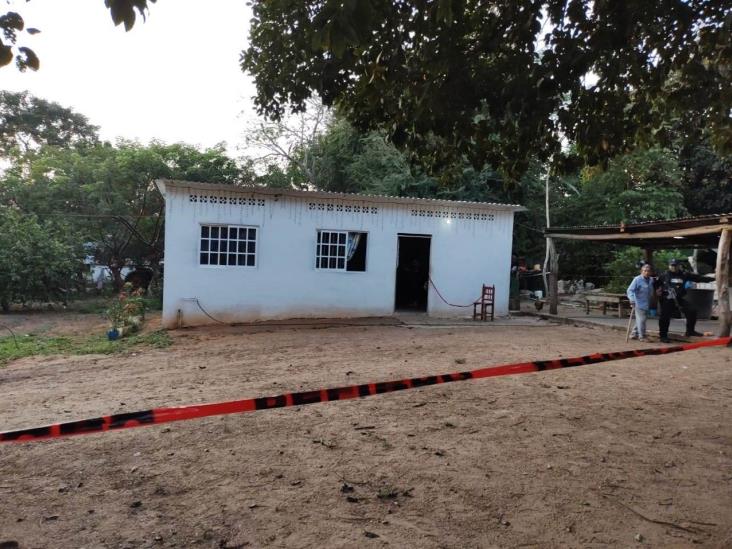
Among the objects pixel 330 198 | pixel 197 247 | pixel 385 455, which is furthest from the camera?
pixel 330 198

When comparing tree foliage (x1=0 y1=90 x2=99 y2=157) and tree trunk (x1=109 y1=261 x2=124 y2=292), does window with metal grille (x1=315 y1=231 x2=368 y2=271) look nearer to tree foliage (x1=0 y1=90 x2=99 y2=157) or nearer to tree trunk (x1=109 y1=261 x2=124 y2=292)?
tree trunk (x1=109 y1=261 x2=124 y2=292)

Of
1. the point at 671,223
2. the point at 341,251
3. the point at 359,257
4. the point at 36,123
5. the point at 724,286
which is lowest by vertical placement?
the point at 724,286

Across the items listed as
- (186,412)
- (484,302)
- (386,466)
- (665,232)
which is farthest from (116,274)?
(186,412)

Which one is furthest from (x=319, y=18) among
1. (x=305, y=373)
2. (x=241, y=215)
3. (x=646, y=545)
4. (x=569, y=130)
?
(x=241, y=215)

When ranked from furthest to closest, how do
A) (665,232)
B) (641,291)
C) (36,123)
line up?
(36,123) → (665,232) → (641,291)

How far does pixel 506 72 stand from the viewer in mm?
4512

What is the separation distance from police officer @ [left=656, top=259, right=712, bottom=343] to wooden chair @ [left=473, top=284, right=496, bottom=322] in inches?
149

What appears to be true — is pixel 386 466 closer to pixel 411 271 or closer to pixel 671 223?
pixel 671 223

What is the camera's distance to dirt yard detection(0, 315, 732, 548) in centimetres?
271

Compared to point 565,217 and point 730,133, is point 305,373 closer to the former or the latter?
point 730,133

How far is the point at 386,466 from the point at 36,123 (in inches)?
1134

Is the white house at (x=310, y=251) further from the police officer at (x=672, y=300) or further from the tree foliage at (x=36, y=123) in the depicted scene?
the tree foliage at (x=36, y=123)

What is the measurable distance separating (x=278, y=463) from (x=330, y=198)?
29.4ft

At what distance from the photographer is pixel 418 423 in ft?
14.6
